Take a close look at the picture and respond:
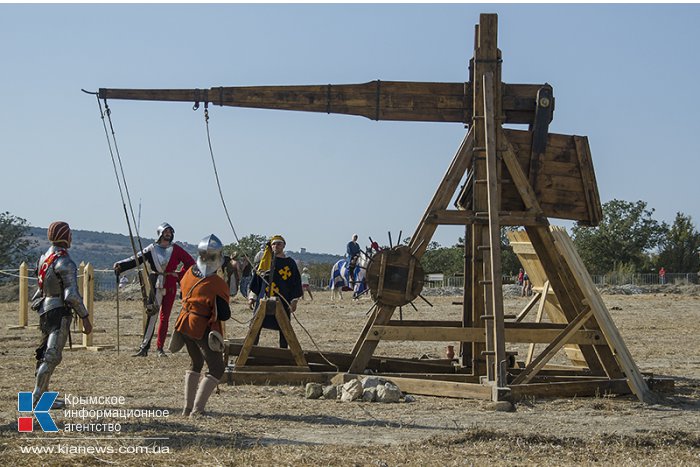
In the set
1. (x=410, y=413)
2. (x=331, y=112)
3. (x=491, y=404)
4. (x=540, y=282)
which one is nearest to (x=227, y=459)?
(x=410, y=413)

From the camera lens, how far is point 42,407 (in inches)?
386

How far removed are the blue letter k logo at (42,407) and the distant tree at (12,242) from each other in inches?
2197

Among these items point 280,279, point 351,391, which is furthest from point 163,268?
point 351,391

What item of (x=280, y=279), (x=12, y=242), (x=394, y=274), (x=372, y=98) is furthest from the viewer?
(x=12, y=242)

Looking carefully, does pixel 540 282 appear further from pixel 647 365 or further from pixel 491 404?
pixel 491 404

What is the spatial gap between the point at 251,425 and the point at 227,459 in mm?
1645

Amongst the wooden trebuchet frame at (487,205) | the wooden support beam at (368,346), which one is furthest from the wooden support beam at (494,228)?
the wooden support beam at (368,346)

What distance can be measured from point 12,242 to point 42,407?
62532mm

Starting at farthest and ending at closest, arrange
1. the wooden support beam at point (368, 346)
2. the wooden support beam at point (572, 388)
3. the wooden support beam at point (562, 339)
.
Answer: the wooden support beam at point (368, 346), the wooden support beam at point (562, 339), the wooden support beam at point (572, 388)

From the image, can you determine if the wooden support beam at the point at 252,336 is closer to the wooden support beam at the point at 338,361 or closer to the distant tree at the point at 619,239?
the wooden support beam at the point at 338,361

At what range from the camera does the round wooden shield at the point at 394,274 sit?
11898mm

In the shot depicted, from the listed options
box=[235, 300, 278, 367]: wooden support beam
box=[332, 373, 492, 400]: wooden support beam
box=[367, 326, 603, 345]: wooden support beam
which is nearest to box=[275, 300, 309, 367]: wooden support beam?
box=[235, 300, 278, 367]: wooden support beam

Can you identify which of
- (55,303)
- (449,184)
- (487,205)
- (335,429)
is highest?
(449,184)

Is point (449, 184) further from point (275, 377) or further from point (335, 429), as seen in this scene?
point (335, 429)
